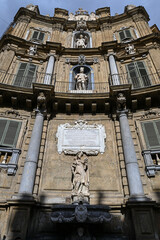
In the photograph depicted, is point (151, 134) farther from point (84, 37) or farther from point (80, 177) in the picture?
point (84, 37)

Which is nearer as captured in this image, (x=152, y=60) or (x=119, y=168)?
(x=119, y=168)

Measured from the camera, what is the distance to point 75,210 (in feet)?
18.6

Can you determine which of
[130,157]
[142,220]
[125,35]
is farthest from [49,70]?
[142,220]

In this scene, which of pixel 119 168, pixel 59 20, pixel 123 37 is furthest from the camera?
pixel 59 20

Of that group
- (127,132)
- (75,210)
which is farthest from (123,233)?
(127,132)

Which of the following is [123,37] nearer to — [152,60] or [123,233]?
[152,60]

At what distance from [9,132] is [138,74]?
7781mm

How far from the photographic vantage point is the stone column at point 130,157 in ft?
21.2

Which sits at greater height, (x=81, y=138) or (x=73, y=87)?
(x=73, y=87)

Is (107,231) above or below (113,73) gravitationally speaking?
below

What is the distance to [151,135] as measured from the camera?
833 cm

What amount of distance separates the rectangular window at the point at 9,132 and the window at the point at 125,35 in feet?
34.9

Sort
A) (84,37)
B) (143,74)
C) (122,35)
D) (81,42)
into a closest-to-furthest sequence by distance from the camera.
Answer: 1. (143,74)
2. (81,42)
3. (122,35)
4. (84,37)

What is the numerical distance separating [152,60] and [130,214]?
8912mm
